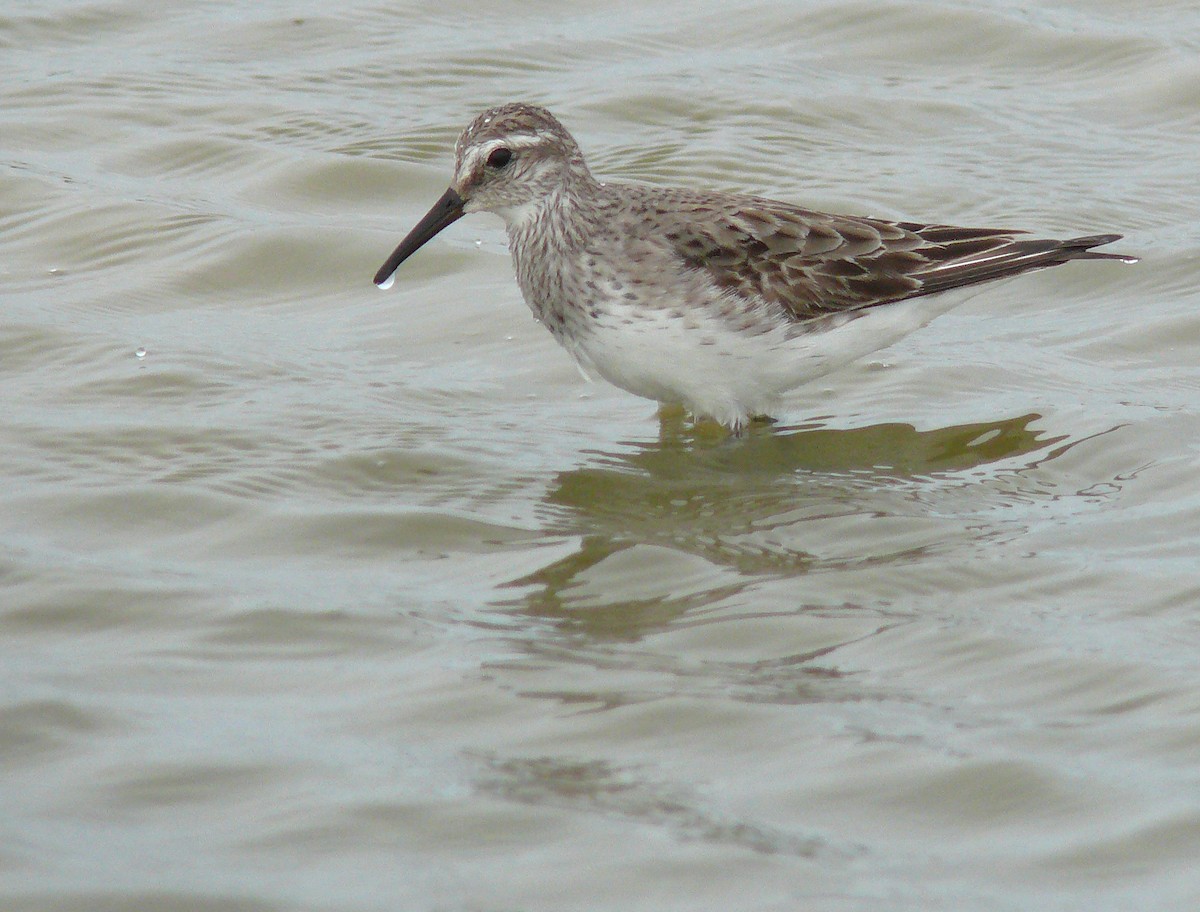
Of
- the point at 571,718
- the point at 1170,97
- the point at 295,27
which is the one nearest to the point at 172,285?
the point at 295,27

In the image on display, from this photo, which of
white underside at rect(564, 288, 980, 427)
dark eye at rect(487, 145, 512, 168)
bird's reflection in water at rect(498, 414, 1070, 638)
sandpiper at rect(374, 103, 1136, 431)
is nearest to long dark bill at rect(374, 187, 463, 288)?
sandpiper at rect(374, 103, 1136, 431)

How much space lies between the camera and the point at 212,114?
43.9 ft

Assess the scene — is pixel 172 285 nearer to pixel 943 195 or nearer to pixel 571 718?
pixel 943 195

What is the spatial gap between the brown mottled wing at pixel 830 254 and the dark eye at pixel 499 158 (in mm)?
836

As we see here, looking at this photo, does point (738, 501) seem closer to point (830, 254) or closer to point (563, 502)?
point (563, 502)

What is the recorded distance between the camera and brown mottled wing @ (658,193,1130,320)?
940 centimetres

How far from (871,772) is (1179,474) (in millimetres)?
3317

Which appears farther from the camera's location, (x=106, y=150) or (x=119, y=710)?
(x=106, y=150)

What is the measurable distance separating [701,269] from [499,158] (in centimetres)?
122

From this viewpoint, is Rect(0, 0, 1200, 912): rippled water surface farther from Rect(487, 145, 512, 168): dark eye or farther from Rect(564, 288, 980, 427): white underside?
Rect(487, 145, 512, 168): dark eye

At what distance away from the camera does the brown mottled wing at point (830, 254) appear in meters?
9.40

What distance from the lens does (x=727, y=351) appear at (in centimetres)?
923

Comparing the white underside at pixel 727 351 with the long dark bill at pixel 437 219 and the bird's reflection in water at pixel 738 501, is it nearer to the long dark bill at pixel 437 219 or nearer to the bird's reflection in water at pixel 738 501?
the bird's reflection in water at pixel 738 501

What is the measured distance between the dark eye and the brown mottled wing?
836 millimetres
